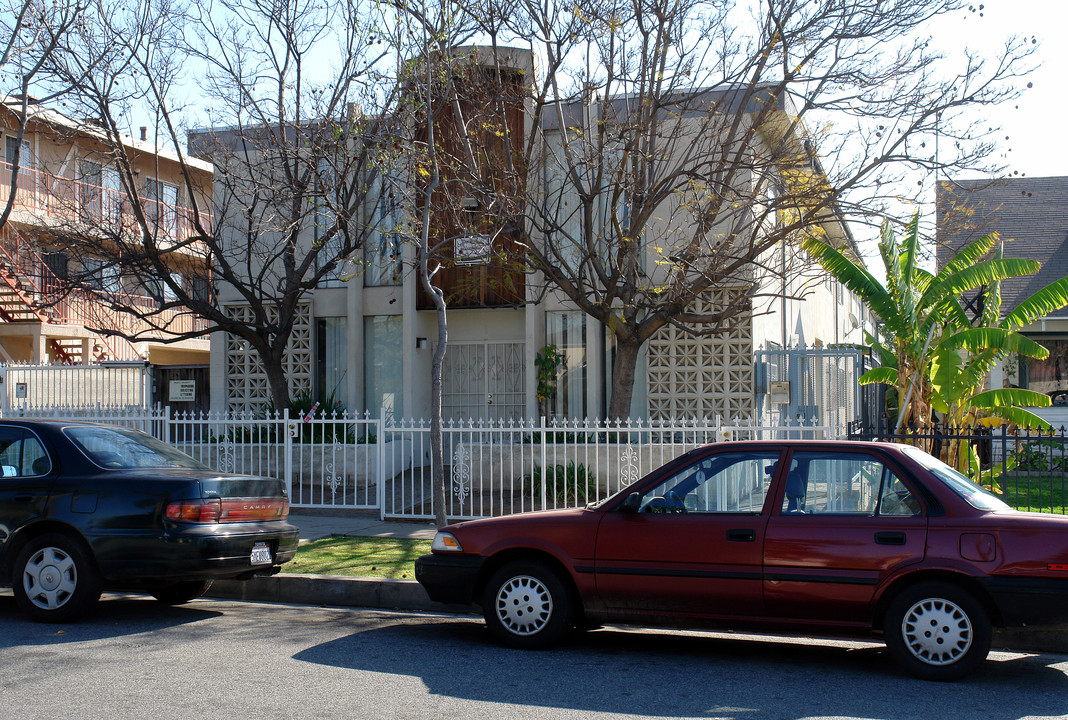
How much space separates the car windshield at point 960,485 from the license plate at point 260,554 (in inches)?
194

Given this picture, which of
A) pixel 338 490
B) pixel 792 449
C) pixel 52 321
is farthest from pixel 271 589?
pixel 52 321

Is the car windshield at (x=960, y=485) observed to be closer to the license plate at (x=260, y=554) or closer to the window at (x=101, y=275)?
the license plate at (x=260, y=554)

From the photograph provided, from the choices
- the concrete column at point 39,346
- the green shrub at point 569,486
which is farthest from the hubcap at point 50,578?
the concrete column at point 39,346

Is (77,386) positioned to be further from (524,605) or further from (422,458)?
A: (524,605)

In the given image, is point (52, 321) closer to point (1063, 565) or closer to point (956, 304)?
point (956, 304)

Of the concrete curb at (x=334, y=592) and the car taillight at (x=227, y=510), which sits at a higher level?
the car taillight at (x=227, y=510)

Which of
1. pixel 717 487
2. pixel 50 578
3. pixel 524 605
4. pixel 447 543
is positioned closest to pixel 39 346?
pixel 50 578

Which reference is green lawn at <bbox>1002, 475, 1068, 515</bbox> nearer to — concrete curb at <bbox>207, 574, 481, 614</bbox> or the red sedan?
the red sedan

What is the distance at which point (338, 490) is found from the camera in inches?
595

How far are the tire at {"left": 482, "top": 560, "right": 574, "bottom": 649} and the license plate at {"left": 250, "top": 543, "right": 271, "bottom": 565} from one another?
201 centimetres

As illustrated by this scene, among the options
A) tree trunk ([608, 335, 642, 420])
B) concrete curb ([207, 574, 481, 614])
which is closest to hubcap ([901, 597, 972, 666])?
concrete curb ([207, 574, 481, 614])

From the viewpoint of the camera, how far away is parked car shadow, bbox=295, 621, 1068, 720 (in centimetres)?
541

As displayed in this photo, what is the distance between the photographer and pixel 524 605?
22.1 feet

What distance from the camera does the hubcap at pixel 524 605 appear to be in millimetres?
6693
